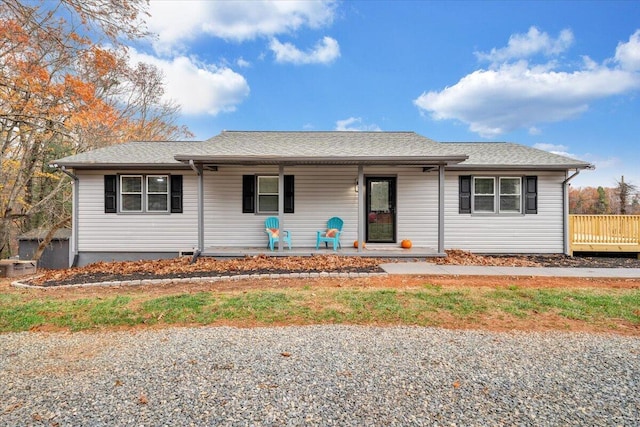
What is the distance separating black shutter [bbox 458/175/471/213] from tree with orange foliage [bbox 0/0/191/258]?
28.3 ft

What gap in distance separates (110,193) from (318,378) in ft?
29.8

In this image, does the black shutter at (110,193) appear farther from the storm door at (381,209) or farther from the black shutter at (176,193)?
the storm door at (381,209)

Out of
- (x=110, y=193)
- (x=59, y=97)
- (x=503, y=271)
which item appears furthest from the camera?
(x=110, y=193)

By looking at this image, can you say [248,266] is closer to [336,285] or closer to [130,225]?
[336,285]

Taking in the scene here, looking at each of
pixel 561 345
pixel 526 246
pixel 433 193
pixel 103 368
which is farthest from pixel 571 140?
pixel 103 368

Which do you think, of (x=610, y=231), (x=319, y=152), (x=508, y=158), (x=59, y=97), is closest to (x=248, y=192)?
(x=319, y=152)

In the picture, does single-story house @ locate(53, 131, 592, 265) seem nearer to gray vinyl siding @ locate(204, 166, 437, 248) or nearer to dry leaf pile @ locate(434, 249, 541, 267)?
gray vinyl siding @ locate(204, 166, 437, 248)

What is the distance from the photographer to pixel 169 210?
935cm

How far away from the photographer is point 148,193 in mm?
9383

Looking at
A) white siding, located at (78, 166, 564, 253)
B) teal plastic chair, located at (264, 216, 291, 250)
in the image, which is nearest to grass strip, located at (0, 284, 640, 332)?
teal plastic chair, located at (264, 216, 291, 250)

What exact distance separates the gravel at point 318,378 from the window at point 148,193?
5.98 metres

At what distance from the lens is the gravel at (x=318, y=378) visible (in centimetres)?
214

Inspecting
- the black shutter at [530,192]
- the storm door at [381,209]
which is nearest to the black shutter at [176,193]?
the storm door at [381,209]

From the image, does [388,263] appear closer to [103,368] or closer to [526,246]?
[526,246]
